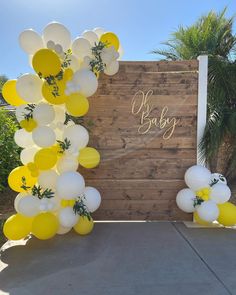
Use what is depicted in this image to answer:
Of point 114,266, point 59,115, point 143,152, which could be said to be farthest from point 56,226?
point 143,152

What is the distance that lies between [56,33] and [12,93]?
3.04ft

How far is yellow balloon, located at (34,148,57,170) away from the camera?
3.90 meters

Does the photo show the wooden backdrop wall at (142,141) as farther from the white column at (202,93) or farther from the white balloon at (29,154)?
the white balloon at (29,154)

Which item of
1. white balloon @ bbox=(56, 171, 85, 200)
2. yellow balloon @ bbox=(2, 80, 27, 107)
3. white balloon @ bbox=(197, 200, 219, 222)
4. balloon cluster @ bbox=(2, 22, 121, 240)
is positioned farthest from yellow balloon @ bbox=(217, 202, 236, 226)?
yellow balloon @ bbox=(2, 80, 27, 107)

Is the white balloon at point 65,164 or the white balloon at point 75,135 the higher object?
the white balloon at point 75,135

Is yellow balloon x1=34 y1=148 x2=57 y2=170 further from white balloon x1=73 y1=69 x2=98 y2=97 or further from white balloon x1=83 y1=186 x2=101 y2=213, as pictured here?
white balloon x1=73 y1=69 x2=98 y2=97

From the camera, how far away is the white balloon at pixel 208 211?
443 cm

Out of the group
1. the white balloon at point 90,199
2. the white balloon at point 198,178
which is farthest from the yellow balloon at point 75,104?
the white balloon at point 198,178

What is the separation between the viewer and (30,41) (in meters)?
4.04

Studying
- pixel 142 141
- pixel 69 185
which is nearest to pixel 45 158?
pixel 69 185

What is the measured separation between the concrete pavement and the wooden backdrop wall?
1.40 ft

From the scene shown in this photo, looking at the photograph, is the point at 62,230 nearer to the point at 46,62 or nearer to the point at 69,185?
the point at 69,185

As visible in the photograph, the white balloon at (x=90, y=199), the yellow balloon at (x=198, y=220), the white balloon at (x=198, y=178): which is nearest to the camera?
the white balloon at (x=90, y=199)

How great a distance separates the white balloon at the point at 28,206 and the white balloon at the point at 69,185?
0.29m
